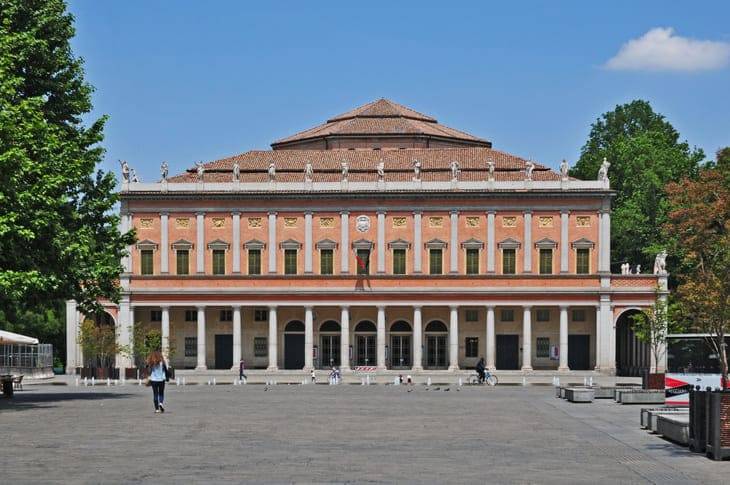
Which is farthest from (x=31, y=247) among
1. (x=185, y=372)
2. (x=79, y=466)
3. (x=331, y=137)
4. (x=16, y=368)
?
(x=331, y=137)

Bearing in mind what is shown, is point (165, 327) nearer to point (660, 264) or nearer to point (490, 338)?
point (490, 338)

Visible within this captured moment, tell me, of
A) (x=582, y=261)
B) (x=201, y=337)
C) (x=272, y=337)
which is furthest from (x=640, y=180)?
(x=201, y=337)

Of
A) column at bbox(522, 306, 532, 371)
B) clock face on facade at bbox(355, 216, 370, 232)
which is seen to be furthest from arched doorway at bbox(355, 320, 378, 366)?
column at bbox(522, 306, 532, 371)

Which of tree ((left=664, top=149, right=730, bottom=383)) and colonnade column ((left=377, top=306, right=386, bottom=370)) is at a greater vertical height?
tree ((left=664, top=149, right=730, bottom=383))

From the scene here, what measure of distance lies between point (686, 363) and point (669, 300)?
136ft

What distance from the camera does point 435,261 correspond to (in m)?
87.1

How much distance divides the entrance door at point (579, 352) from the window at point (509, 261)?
6.10 meters

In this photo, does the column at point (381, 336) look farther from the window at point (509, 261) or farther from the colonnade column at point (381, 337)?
the window at point (509, 261)

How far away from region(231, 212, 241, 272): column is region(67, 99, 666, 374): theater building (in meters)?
0.07

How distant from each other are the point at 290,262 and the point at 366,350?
7900 mm

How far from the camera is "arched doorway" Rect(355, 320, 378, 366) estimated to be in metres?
89.0

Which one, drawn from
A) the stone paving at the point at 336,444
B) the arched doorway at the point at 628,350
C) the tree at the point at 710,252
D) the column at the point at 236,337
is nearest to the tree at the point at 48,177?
the stone paving at the point at 336,444

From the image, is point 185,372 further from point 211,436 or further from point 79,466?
point 79,466

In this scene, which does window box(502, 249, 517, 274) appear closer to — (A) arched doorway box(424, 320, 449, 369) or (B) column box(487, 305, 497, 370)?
(B) column box(487, 305, 497, 370)
